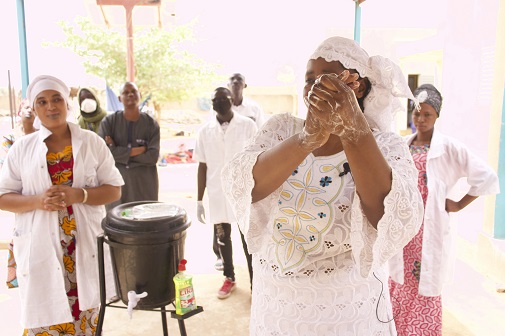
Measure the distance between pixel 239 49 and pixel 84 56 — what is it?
7.95 metres

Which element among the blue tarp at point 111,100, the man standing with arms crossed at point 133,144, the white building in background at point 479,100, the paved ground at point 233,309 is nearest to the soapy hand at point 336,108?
the paved ground at point 233,309

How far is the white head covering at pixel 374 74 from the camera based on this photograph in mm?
1374

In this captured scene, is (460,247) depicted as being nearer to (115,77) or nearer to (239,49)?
(115,77)

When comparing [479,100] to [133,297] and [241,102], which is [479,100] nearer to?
[241,102]

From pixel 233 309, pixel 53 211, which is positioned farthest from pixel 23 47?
pixel 233 309

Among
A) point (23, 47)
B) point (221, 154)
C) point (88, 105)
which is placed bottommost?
point (221, 154)

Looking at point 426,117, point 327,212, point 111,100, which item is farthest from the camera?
point 111,100

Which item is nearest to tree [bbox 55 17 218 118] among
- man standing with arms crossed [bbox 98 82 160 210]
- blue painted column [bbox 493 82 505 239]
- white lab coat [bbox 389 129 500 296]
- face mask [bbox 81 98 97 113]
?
face mask [bbox 81 98 97 113]

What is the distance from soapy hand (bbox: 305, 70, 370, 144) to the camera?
43.3 inches

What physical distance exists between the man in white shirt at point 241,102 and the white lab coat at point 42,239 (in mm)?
2776

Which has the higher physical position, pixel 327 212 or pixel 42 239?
pixel 327 212

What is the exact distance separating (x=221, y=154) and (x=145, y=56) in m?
13.6

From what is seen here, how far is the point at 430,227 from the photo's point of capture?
2.96m

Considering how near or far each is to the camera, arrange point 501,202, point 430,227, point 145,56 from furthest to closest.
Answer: point 145,56
point 501,202
point 430,227
